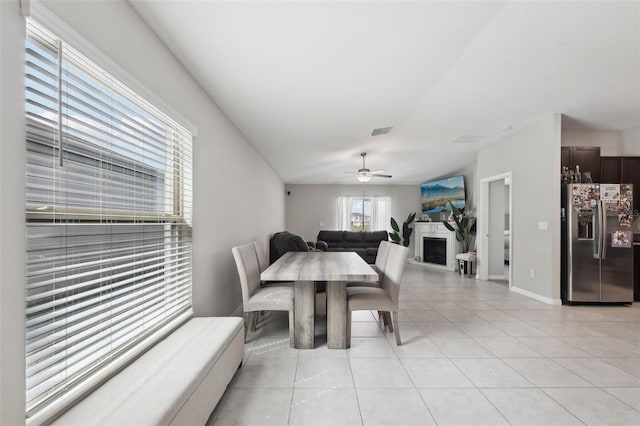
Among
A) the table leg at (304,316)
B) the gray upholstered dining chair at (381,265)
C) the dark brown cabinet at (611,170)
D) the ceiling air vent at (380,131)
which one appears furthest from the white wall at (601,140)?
the table leg at (304,316)

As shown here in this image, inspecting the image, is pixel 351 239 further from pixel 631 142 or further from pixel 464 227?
pixel 631 142

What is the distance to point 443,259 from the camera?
23.1 feet

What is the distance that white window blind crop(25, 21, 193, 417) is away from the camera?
1.00 m

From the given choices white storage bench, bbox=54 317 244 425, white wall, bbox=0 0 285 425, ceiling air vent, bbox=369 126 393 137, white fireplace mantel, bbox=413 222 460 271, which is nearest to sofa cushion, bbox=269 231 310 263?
white wall, bbox=0 0 285 425

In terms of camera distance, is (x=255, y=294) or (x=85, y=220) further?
(x=255, y=294)

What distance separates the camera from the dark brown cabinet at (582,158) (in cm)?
405

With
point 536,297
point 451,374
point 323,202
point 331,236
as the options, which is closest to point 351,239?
point 331,236

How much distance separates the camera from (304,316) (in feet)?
8.20

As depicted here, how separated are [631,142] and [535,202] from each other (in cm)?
193

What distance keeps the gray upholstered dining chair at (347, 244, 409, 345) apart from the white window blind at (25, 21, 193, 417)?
4.94ft

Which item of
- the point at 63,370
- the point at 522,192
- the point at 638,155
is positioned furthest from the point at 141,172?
the point at 638,155

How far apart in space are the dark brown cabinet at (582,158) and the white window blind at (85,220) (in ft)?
16.9

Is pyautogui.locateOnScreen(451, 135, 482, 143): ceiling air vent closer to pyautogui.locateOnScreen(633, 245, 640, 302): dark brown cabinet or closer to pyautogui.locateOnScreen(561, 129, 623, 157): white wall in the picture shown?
pyautogui.locateOnScreen(561, 129, 623, 157): white wall

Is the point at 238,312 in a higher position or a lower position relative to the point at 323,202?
lower
